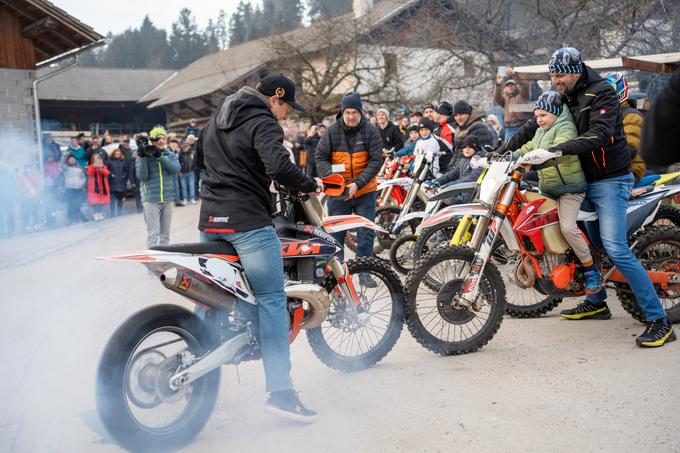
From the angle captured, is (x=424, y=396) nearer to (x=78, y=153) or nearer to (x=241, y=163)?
(x=241, y=163)

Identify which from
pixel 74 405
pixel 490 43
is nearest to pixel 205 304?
pixel 74 405

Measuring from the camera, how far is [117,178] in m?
19.2

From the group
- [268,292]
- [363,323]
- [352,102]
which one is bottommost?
[363,323]

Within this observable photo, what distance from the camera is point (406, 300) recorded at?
5582 millimetres

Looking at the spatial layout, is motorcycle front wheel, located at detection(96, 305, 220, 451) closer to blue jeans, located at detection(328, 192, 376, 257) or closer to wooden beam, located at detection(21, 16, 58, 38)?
blue jeans, located at detection(328, 192, 376, 257)

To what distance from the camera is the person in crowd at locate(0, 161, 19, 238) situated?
51.3 feet

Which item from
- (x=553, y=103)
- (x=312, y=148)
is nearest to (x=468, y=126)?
(x=553, y=103)

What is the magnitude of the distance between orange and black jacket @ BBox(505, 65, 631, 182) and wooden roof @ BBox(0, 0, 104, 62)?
19.0 meters

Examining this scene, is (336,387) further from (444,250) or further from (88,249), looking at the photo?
(88,249)

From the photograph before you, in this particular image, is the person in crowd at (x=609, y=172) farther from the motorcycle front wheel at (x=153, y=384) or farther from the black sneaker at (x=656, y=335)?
the motorcycle front wheel at (x=153, y=384)

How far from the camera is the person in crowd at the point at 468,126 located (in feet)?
30.7

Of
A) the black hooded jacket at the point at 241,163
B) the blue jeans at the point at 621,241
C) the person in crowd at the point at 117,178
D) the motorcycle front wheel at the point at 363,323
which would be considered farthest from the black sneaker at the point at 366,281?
the person in crowd at the point at 117,178

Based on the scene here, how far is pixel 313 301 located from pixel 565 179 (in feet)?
8.10

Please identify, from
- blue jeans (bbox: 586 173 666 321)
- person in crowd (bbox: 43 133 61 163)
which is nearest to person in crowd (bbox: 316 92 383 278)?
blue jeans (bbox: 586 173 666 321)
